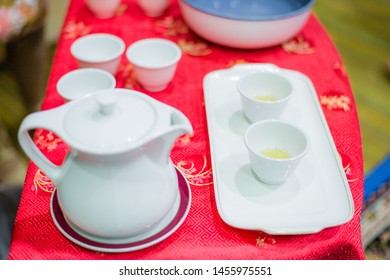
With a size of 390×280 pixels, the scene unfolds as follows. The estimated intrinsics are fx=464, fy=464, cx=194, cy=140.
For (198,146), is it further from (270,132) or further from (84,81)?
(84,81)

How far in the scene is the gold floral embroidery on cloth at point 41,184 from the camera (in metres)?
0.81

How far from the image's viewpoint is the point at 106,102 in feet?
2.04

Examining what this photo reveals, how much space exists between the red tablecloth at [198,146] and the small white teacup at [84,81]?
2.1 inches

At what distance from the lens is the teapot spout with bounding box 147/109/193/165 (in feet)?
2.07

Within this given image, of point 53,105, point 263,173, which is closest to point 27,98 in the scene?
point 53,105

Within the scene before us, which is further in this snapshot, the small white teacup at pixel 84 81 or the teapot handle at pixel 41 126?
the small white teacup at pixel 84 81

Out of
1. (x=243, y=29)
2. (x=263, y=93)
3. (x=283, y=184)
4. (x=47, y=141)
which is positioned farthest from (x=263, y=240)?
(x=243, y=29)

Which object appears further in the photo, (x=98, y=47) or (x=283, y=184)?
(x=98, y=47)

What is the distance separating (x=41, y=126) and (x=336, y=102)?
26.4 inches

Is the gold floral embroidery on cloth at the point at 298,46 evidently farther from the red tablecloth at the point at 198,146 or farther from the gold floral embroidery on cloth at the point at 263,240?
the gold floral embroidery on cloth at the point at 263,240

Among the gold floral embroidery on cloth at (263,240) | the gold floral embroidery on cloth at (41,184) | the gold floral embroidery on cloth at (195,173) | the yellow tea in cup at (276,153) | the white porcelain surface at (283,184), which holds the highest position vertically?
the yellow tea in cup at (276,153)

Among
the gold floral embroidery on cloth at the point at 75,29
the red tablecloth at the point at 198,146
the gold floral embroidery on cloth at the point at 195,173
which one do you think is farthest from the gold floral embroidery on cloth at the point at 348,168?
the gold floral embroidery on cloth at the point at 75,29

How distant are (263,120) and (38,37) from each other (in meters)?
1.39
